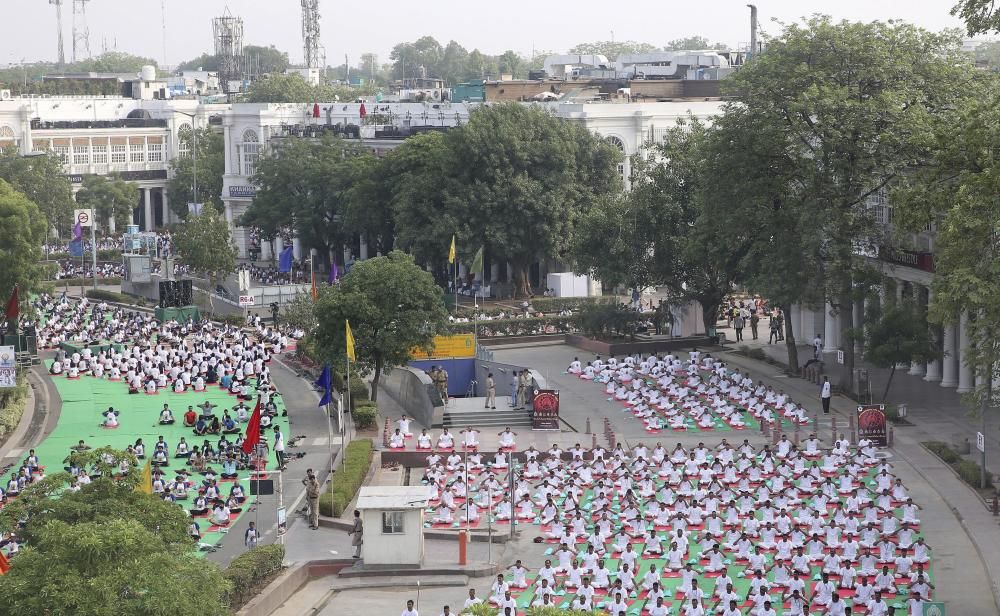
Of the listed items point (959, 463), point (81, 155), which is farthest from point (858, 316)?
point (81, 155)

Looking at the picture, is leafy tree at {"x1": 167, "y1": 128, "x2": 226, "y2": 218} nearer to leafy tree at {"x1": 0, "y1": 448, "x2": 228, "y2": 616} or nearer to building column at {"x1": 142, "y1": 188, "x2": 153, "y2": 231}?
building column at {"x1": 142, "y1": 188, "x2": 153, "y2": 231}

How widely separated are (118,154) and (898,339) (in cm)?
9709

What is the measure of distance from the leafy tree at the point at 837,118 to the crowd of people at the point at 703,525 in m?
8.17

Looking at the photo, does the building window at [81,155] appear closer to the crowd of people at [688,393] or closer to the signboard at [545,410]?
the crowd of people at [688,393]

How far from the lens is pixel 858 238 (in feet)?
163

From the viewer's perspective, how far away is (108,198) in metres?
116

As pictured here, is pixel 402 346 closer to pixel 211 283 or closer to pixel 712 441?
pixel 712 441

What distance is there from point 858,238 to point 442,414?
45.6 feet

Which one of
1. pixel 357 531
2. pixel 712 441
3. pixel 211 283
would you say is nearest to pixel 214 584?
pixel 357 531

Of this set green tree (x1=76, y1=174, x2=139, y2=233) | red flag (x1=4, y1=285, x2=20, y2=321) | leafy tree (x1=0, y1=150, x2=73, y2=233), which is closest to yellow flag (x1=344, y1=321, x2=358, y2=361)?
red flag (x1=4, y1=285, x2=20, y2=321)

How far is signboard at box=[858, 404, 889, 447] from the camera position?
41812 mm

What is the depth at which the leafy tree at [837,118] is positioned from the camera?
1858 inches

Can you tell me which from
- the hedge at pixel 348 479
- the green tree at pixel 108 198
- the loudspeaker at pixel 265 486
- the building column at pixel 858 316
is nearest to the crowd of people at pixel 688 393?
the building column at pixel 858 316

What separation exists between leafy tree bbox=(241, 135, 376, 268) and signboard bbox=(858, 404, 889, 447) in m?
48.8
